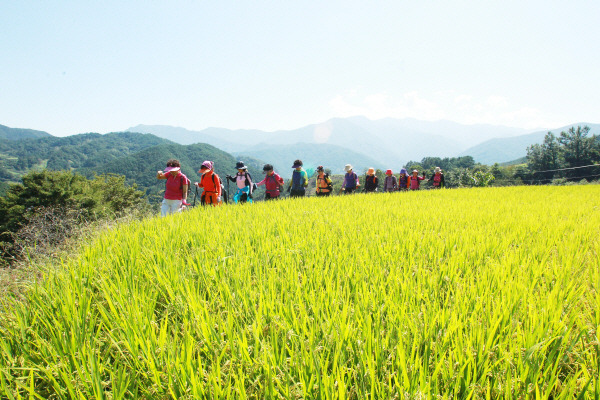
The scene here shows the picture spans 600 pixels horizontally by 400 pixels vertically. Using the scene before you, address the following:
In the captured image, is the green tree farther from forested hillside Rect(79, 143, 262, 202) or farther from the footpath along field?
forested hillside Rect(79, 143, 262, 202)

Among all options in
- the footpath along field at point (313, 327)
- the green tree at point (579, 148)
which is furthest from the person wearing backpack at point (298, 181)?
the green tree at point (579, 148)

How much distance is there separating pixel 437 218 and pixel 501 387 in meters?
3.51

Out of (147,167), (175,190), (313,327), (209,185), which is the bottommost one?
(313,327)

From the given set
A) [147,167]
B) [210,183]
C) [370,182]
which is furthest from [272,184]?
[147,167]

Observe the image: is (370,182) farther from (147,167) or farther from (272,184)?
(147,167)

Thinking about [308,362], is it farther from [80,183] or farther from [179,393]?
[80,183]

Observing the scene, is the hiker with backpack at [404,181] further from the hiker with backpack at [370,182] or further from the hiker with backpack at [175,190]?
the hiker with backpack at [175,190]

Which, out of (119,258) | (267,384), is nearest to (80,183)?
(119,258)

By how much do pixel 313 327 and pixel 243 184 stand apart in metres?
7.04

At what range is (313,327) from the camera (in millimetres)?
1210

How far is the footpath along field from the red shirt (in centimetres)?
371

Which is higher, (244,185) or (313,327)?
(244,185)

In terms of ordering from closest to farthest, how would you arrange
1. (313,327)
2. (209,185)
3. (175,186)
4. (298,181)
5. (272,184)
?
(313,327), (175,186), (209,185), (272,184), (298,181)

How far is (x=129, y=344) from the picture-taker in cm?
112
